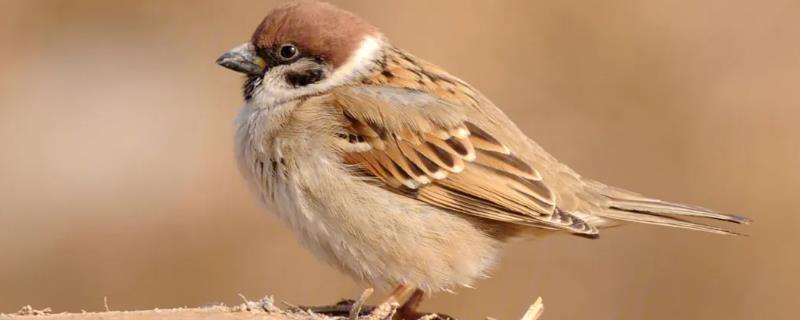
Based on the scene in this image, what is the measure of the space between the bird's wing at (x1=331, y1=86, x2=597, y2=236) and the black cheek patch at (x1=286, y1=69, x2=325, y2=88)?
18cm

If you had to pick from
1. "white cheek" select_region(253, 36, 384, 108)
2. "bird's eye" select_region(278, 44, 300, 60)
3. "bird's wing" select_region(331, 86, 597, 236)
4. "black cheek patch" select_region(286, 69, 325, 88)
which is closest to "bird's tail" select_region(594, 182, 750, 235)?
"bird's wing" select_region(331, 86, 597, 236)

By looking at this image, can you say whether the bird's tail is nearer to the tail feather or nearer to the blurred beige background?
the tail feather

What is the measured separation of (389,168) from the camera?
6.12 meters

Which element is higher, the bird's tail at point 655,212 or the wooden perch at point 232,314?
the bird's tail at point 655,212

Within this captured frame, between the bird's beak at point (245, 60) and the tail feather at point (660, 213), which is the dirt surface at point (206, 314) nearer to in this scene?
the bird's beak at point (245, 60)

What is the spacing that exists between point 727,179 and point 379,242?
231 inches

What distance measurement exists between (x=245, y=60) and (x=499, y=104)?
17.9 feet

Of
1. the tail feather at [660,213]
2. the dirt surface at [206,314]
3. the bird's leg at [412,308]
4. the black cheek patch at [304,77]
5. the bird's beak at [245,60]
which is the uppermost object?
the tail feather at [660,213]

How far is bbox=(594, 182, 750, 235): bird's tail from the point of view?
6.09 m

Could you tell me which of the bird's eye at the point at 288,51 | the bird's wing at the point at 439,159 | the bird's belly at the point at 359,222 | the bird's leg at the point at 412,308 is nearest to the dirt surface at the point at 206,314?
the bird's belly at the point at 359,222

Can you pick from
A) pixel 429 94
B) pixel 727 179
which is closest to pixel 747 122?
pixel 727 179

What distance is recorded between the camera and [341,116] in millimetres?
6148

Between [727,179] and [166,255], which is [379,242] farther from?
[727,179]

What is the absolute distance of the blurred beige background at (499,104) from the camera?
10.4m
